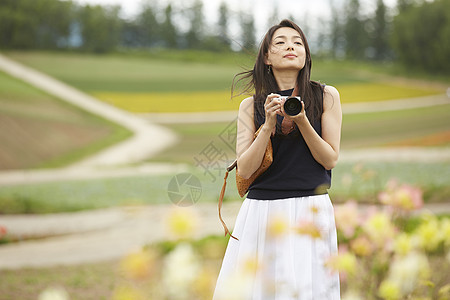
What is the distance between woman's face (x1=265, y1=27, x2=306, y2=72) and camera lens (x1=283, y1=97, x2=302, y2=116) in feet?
0.64

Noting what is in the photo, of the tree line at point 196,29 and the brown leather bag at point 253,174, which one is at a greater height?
the tree line at point 196,29

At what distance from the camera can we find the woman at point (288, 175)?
1428 millimetres

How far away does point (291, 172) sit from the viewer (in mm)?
1470

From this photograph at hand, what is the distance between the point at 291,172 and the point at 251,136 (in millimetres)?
151

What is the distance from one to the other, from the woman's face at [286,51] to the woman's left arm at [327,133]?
12cm

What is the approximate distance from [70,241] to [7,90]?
22.1 ft

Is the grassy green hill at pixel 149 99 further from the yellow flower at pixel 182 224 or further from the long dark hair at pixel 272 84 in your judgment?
the yellow flower at pixel 182 224

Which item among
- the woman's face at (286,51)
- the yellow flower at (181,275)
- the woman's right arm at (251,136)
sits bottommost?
the yellow flower at (181,275)

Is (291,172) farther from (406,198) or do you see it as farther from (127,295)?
(127,295)

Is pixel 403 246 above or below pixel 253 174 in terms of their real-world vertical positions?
below

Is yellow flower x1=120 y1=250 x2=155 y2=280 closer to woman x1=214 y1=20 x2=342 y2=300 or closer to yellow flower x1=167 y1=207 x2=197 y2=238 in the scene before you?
yellow flower x1=167 y1=207 x2=197 y2=238

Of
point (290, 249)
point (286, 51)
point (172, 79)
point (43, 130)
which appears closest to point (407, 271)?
point (290, 249)

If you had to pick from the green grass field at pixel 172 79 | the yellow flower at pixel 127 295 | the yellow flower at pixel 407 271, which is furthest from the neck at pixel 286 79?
the green grass field at pixel 172 79

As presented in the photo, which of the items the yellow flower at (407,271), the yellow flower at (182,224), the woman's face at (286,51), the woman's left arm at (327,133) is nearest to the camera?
the yellow flower at (182,224)
